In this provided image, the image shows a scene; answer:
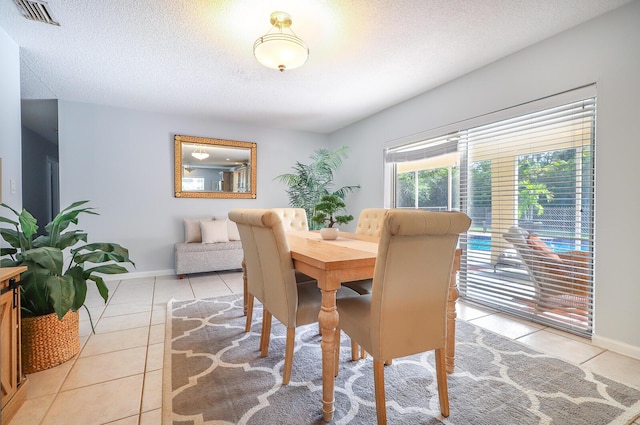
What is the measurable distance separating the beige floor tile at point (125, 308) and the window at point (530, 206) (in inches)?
129

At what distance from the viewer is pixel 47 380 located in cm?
167

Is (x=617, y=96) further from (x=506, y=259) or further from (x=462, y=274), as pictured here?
(x=462, y=274)

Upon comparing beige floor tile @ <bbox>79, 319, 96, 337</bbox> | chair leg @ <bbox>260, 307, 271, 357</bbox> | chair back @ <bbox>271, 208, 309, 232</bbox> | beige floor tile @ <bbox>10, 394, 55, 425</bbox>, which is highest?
chair back @ <bbox>271, 208, 309, 232</bbox>

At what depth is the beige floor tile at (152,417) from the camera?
53.1 inches

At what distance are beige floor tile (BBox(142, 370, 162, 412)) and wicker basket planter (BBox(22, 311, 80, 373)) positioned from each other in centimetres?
62

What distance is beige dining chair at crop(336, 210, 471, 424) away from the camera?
119 centimetres

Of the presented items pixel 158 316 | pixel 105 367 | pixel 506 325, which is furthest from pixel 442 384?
pixel 158 316

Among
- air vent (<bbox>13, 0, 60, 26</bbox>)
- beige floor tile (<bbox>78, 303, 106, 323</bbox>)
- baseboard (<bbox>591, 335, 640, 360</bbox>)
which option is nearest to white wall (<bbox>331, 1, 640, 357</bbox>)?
baseboard (<bbox>591, 335, 640, 360</bbox>)

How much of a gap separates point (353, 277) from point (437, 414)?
748mm

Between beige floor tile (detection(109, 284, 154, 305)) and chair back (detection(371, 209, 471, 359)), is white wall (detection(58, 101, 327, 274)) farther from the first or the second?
chair back (detection(371, 209, 471, 359))

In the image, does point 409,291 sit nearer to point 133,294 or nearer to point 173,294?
point 173,294

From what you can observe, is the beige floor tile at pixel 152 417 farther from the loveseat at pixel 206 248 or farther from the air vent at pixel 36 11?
the loveseat at pixel 206 248

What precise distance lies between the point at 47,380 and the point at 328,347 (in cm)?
165

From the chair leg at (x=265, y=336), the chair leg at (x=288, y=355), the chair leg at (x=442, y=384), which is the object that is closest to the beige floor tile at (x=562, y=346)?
the chair leg at (x=442, y=384)
